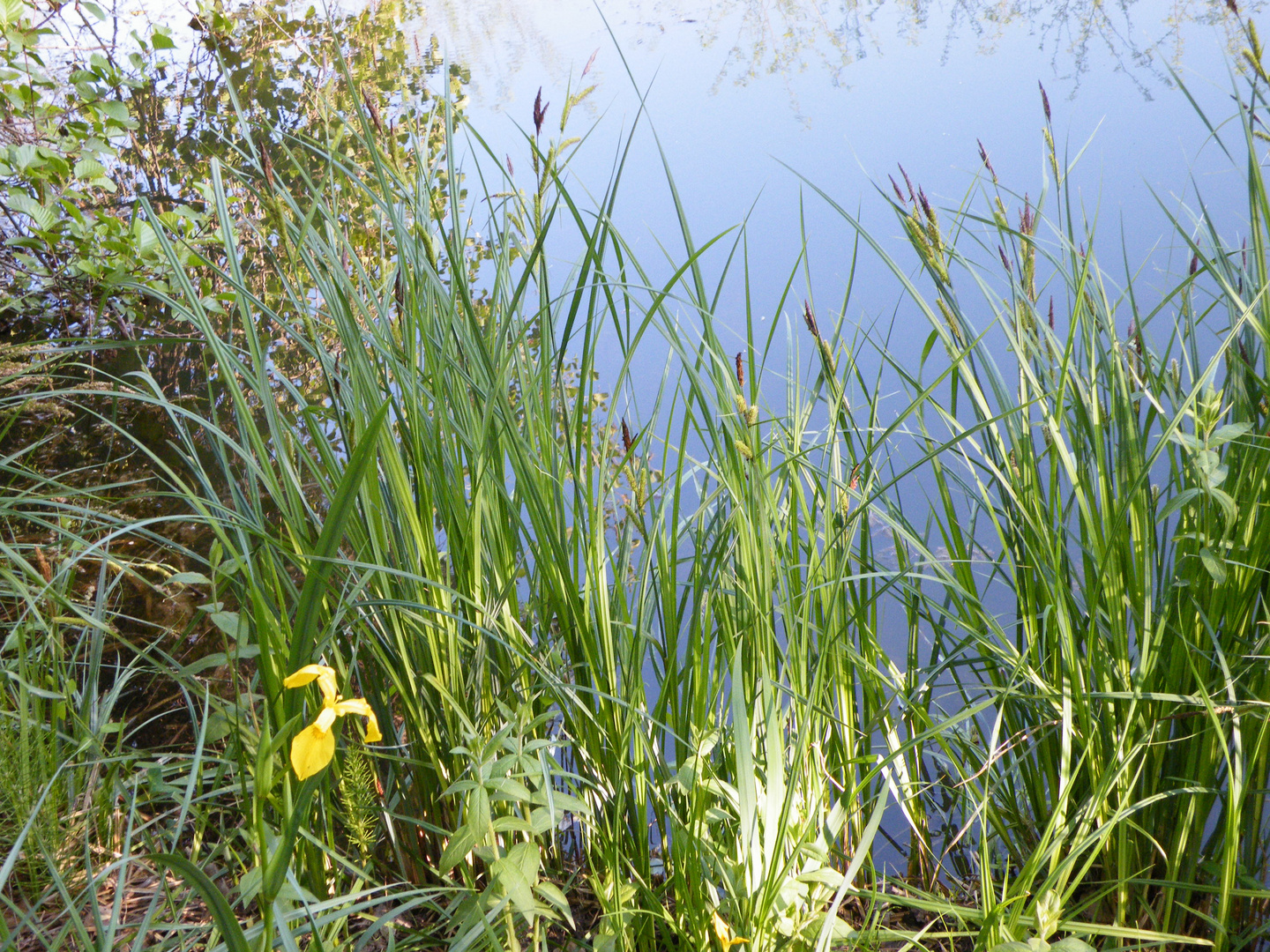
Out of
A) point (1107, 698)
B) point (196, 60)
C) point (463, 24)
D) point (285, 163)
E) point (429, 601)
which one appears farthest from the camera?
point (463, 24)

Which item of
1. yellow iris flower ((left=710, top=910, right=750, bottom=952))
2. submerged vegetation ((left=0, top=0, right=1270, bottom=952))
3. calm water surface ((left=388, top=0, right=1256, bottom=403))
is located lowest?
yellow iris flower ((left=710, top=910, right=750, bottom=952))

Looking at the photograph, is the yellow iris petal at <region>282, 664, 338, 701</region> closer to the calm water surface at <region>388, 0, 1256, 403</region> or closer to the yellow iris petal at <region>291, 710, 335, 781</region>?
the yellow iris petal at <region>291, 710, 335, 781</region>

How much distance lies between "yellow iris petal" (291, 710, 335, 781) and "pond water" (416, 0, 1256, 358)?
1.79 meters

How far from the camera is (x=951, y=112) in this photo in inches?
122

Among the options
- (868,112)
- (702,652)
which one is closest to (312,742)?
(702,652)

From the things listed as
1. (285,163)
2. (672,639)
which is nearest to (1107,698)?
(672,639)

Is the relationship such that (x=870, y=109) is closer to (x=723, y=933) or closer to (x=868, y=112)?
(x=868, y=112)

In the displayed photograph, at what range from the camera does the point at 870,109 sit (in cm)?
327

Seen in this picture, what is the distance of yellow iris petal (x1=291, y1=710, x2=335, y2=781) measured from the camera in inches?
19.0

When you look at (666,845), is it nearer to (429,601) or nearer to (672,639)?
(672,639)

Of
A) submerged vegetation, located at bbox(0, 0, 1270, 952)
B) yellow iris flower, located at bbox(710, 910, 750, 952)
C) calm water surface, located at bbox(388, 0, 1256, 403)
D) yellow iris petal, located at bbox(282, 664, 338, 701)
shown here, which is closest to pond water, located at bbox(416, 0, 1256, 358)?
calm water surface, located at bbox(388, 0, 1256, 403)

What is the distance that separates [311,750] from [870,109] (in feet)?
11.0

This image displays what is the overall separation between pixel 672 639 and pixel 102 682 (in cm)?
145

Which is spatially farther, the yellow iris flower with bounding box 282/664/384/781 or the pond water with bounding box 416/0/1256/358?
the pond water with bounding box 416/0/1256/358
